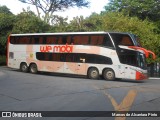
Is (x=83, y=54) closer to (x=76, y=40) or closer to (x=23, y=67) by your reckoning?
(x=76, y=40)

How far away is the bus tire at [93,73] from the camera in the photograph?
22.7 m

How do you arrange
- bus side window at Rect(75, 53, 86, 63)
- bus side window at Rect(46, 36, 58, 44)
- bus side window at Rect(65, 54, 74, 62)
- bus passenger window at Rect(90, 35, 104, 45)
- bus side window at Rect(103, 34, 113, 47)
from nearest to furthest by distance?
bus side window at Rect(103, 34, 113, 47), bus passenger window at Rect(90, 35, 104, 45), bus side window at Rect(75, 53, 86, 63), bus side window at Rect(65, 54, 74, 62), bus side window at Rect(46, 36, 58, 44)

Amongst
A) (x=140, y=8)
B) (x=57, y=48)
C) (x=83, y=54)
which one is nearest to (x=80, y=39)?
(x=83, y=54)

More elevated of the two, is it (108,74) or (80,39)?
(80,39)

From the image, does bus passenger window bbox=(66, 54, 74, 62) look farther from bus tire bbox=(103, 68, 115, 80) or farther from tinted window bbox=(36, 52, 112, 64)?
bus tire bbox=(103, 68, 115, 80)

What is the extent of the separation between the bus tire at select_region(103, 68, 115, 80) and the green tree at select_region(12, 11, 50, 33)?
16654 mm

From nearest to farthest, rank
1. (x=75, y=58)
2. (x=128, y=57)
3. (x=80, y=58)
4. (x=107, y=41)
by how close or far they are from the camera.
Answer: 1. (x=128, y=57)
2. (x=107, y=41)
3. (x=80, y=58)
4. (x=75, y=58)

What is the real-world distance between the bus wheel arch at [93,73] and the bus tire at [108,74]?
637 millimetres

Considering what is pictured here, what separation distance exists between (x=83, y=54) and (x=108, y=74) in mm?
2558

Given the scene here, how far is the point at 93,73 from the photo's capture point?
2280 centimetres

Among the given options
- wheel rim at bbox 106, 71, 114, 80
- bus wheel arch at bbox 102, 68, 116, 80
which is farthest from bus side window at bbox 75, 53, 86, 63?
wheel rim at bbox 106, 71, 114, 80

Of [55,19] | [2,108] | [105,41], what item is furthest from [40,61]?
[55,19]

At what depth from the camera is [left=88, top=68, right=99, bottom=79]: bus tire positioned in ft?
74.4

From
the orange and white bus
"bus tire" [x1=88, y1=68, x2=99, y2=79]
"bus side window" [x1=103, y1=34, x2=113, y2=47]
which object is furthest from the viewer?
"bus tire" [x1=88, y1=68, x2=99, y2=79]
